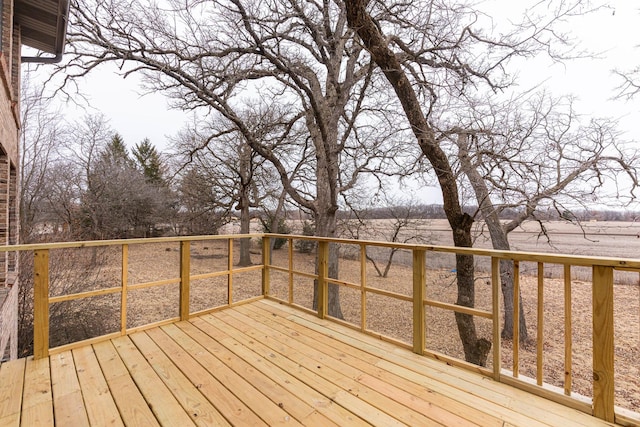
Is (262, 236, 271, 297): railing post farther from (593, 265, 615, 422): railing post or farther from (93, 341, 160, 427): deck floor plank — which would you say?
(593, 265, 615, 422): railing post

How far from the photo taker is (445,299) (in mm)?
9094

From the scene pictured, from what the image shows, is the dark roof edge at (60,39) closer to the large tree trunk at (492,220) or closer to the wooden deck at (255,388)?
the wooden deck at (255,388)

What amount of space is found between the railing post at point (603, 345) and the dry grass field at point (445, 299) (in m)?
3.31

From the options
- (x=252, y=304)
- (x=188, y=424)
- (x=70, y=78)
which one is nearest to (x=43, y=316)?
(x=188, y=424)

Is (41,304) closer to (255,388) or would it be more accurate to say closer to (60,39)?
(255,388)

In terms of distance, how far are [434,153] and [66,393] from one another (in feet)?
14.2

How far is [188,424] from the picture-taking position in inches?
65.4

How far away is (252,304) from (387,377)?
2.29 m

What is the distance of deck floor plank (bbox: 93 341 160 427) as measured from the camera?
5.57 ft

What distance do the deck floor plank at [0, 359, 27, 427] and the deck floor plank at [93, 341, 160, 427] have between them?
45cm

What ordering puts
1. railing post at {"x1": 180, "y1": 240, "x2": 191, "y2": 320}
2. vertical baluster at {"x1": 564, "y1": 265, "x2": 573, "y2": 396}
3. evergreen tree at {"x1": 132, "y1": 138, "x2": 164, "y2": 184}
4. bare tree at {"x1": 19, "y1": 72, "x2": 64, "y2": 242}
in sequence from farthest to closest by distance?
1. evergreen tree at {"x1": 132, "y1": 138, "x2": 164, "y2": 184}
2. bare tree at {"x1": 19, "y1": 72, "x2": 64, "y2": 242}
3. railing post at {"x1": 180, "y1": 240, "x2": 191, "y2": 320}
4. vertical baluster at {"x1": 564, "y1": 265, "x2": 573, "y2": 396}

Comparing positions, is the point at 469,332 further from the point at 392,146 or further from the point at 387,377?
the point at 392,146

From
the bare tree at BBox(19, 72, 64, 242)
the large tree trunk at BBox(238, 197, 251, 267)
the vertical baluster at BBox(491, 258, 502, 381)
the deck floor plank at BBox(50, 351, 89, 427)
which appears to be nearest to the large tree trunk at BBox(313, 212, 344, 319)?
the vertical baluster at BBox(491, 258, 502, 381)

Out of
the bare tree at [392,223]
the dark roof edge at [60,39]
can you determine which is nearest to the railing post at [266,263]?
the dark roof edge at [60,39]
